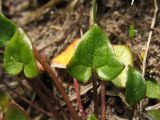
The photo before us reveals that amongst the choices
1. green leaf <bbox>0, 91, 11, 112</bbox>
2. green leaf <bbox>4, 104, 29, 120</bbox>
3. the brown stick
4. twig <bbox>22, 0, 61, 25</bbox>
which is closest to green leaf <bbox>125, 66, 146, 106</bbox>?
the brown stick

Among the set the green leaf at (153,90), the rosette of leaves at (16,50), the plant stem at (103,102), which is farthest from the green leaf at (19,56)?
the green leaf at (153,90)

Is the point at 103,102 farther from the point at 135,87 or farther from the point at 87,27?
the point at 87,27

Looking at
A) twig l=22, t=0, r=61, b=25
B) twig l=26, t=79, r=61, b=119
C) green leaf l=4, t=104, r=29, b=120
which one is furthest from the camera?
twig l=22, t=0, r=61, b=25

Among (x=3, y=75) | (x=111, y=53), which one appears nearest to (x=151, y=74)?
(x=111, y=53)

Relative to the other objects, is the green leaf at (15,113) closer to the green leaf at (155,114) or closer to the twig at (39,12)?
the green leaf at (155,114)

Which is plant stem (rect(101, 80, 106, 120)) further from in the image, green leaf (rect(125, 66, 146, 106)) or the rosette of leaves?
the rosette of leaves

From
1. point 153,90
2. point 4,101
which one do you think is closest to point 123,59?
point 153,90
